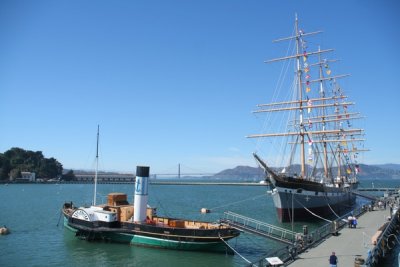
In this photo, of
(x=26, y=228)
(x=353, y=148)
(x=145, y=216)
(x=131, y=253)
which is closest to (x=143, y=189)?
(x=145, y=216)

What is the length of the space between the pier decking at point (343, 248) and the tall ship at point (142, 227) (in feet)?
23.4

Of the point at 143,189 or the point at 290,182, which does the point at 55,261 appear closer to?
the point at 143,189

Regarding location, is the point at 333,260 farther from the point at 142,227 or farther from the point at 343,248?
the point at 142,227

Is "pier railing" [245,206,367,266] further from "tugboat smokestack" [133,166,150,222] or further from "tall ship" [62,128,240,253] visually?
"tugboat smokestack" [133,166,150,222]

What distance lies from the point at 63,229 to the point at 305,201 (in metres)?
30.5

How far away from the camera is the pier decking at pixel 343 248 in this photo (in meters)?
21.7

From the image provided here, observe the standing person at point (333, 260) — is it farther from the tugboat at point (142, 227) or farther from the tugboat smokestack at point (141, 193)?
the tugboat smokestack at point (141, 193)

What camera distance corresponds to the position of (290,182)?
1845 inches

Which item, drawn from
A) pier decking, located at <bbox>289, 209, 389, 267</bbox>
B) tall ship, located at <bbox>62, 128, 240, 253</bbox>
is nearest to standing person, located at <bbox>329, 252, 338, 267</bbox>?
pier decking, located at <bbox>289, 209, 389, 267</bbox>

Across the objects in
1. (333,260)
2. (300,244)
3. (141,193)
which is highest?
(141,193)

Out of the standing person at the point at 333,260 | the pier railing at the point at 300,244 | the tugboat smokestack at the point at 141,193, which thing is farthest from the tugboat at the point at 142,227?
the standing person at the point at 333,260

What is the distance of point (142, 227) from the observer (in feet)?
107

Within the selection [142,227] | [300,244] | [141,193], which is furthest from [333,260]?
[141,193]

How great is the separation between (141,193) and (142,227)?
2.95 m
